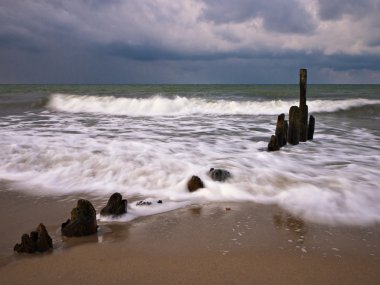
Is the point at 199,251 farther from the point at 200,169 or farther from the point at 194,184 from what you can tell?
the point at 200,169

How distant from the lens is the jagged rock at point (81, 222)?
3.63 metres

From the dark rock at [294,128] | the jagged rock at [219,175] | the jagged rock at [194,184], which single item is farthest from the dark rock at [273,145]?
the jagged rock at [194,184]

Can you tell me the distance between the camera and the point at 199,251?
333cm

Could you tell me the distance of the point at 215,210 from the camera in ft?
14.7

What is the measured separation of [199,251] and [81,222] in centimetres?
127

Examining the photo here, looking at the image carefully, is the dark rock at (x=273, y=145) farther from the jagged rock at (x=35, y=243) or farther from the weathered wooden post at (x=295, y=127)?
the jagged rock at (x=35, y=243)

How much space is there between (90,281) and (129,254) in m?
0.53

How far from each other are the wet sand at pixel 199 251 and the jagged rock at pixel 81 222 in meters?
0.10

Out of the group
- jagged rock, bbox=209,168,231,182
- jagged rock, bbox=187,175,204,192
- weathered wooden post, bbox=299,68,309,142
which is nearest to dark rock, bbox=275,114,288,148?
weathered wooden post, bbox=299,68,309,142

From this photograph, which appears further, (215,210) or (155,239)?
(215,210)

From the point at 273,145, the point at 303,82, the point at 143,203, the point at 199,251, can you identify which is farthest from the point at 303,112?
the point at 199,251

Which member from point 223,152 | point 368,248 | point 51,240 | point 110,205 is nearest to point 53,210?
point 110,205

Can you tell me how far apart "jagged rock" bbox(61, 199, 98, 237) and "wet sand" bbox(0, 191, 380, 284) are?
0.10m

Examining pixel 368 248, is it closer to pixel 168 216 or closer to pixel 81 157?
pixel 168 216
